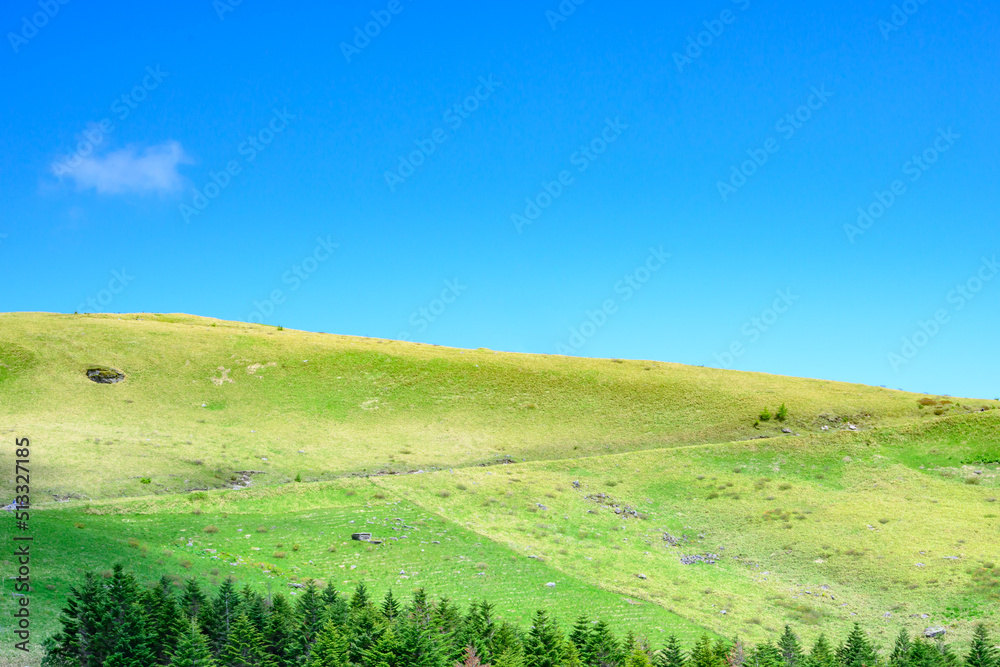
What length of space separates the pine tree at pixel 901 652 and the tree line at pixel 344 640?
5 centimetres

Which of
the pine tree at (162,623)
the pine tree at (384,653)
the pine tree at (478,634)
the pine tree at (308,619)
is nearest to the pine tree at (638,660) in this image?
the pine tree at (478,634)

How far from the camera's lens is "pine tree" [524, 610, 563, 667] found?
1217 inches

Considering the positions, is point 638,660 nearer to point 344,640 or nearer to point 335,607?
point 344,640

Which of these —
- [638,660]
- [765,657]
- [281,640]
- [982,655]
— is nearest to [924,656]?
[982,655]

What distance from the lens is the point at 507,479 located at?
59250mm

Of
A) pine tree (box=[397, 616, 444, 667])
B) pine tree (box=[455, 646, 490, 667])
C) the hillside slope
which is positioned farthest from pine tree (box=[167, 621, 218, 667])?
the hillside slope

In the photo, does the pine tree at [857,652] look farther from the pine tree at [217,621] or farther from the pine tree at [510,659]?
the pine tree at [217,621]

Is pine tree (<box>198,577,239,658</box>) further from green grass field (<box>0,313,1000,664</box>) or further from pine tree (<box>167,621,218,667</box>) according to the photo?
green grass field (<box>0,313,1000,664</box>)

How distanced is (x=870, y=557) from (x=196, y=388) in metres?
58.9

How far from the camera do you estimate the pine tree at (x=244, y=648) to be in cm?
2989

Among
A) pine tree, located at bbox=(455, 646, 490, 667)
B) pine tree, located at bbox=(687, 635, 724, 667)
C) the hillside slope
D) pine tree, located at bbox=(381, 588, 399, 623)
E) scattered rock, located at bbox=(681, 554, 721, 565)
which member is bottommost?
pine tree, located at bbox=(455, 646, 490, 667)

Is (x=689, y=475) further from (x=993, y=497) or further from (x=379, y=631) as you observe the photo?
(x=379, y=631)

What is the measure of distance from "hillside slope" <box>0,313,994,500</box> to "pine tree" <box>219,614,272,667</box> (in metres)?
24.0

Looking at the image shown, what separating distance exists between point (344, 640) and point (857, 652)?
844 inches
